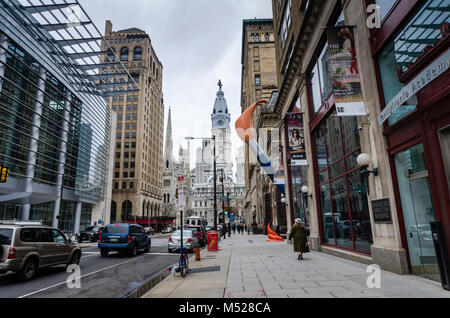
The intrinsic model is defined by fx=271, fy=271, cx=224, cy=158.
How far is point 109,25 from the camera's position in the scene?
285 ft

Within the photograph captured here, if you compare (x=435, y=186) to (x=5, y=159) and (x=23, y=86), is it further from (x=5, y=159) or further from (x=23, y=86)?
(x=23, y=86)

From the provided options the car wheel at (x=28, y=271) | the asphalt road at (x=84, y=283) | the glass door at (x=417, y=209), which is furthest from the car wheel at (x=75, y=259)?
the glass door at (x=417, y=209)

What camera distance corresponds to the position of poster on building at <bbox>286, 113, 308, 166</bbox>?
15.2 m

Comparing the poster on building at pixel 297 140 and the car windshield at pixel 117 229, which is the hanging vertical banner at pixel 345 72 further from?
the car windshield at pixel 117 229

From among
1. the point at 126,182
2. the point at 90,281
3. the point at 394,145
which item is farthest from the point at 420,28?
the point at 126,182

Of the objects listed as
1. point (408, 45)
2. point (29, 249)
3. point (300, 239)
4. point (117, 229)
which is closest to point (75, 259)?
point (29, 249)

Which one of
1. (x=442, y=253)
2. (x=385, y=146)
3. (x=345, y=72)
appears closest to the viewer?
(x=442, y=253)

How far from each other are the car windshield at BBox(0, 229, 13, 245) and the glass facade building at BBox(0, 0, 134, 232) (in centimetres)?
2343

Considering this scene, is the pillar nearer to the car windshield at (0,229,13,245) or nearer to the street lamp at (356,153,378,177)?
the car windshield at (0,229,13,245)

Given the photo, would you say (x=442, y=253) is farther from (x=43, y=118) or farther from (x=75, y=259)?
(x=43, y=118)

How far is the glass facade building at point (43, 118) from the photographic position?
2788cm

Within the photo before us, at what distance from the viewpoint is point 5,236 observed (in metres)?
8.42

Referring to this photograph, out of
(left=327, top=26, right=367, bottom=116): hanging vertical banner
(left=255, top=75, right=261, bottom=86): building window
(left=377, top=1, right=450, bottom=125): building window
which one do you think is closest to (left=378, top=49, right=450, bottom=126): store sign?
(left=377, top=1, right=450, bottom=125): building window

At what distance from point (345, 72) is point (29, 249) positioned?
11722 millimetres
